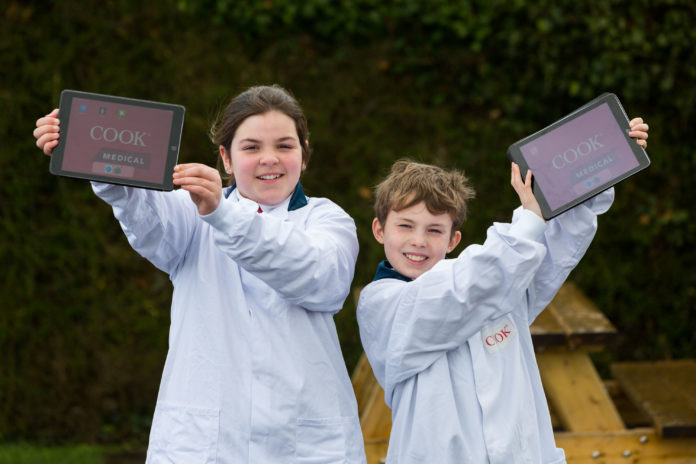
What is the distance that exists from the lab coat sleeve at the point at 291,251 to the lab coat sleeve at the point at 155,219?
0.83ft

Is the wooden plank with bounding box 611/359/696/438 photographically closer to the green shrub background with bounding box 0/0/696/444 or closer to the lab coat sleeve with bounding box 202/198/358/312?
the green shrub background with bounding box 0/0/696/444

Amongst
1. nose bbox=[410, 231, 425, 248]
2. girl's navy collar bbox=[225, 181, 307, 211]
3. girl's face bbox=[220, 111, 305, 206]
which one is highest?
girl's face bbox=[220, 111, 305, 206]

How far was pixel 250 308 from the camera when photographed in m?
2.54

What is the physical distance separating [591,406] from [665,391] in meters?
0.39

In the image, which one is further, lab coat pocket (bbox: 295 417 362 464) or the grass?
the grass

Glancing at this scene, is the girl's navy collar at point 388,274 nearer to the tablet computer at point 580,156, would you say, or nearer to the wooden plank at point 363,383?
the tablet computer at point 580,156

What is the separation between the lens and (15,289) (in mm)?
5020

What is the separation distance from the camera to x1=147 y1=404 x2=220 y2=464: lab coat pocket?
242 cm

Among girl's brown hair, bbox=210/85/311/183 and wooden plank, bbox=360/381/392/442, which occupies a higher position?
girl's brown hair, bbox=210/85/311/183

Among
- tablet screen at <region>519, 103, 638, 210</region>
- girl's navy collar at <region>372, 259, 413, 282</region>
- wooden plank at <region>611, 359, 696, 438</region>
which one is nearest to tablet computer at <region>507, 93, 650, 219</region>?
tablet screen at <region>519, 103, 638, 210</region>

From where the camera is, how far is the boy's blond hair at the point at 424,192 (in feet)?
8.73

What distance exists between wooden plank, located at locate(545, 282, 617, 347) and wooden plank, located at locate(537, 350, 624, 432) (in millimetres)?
129

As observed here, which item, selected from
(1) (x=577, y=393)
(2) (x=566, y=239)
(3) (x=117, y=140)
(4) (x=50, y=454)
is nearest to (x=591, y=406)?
(1) (x=577, y=393)

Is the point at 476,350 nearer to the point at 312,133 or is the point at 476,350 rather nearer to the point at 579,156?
the point at 579,156
